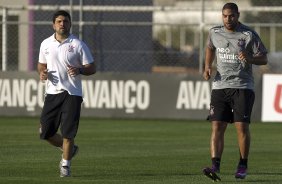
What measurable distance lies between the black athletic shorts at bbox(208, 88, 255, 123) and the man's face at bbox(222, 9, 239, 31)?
803mm

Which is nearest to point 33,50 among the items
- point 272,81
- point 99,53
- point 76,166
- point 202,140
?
point 99,53

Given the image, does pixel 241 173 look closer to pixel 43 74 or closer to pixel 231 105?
pixel 231 105

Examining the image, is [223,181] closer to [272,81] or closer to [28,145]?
[28,145]

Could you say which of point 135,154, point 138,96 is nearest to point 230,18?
point 135,154

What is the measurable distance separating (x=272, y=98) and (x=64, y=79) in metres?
11.7

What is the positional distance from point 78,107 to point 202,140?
6.43 meters

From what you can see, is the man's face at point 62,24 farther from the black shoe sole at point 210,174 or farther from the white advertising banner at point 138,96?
the white advertising banner at point 138,96

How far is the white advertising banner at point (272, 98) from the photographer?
81.9 ft

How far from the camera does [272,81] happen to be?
25.1m

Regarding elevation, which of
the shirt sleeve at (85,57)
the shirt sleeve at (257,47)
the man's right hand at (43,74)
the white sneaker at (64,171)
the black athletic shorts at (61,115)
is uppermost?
the shirt sleeve at (257,47)

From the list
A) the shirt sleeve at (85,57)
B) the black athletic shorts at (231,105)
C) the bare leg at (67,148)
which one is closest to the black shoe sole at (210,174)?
the black athletic shorts at (231,105)

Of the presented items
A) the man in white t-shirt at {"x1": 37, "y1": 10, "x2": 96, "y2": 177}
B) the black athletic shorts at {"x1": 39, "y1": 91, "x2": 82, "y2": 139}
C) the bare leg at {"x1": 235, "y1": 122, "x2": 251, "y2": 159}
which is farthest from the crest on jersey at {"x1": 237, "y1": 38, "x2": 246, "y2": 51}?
the black athletic shorts at {"x1": 39, "y1": 91, "x2": 82, "y2": 139}

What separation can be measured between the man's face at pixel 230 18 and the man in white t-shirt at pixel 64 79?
1.74m

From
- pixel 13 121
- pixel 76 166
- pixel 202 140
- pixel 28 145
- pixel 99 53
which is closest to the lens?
pixel 76 166
